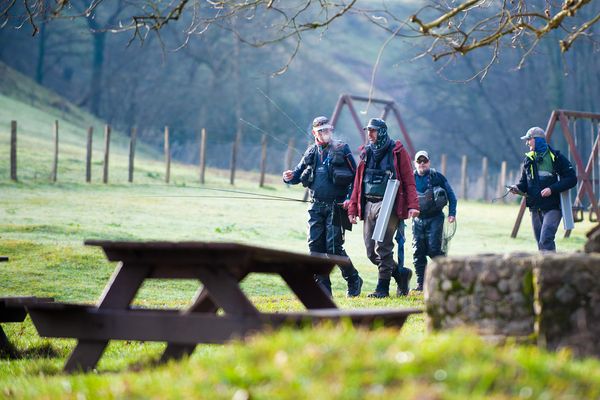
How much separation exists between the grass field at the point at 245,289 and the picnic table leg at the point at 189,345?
0.31 metres

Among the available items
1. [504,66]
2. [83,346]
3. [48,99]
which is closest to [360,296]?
[83,346]

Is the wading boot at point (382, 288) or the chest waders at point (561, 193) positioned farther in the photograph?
the chest waders at point (561, 193)

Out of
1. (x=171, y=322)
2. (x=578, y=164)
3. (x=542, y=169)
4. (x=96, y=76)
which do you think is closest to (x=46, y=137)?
(x=96, y=76)

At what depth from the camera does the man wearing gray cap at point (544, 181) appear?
620 inches

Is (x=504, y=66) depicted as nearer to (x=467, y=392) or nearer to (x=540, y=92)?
(x=540, y=92)

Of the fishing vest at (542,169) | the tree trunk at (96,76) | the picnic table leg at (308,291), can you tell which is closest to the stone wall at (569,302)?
the picnic table leg at (308,291)

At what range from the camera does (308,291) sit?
813 centimetres

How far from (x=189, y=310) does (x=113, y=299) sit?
55 cm

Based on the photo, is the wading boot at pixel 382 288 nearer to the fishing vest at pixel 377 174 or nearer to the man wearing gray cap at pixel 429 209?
the fishing vest at pixel 377 174

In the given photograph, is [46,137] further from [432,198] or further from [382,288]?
[382,288]

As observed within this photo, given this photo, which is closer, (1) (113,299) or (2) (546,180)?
(1) (113,299)

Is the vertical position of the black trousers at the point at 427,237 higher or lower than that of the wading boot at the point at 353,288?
higher

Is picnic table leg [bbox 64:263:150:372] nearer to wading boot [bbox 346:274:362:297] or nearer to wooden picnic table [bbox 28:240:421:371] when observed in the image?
wooden picnic table [bbox 28:240:421:371]

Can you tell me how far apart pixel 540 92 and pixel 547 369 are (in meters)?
59.5
